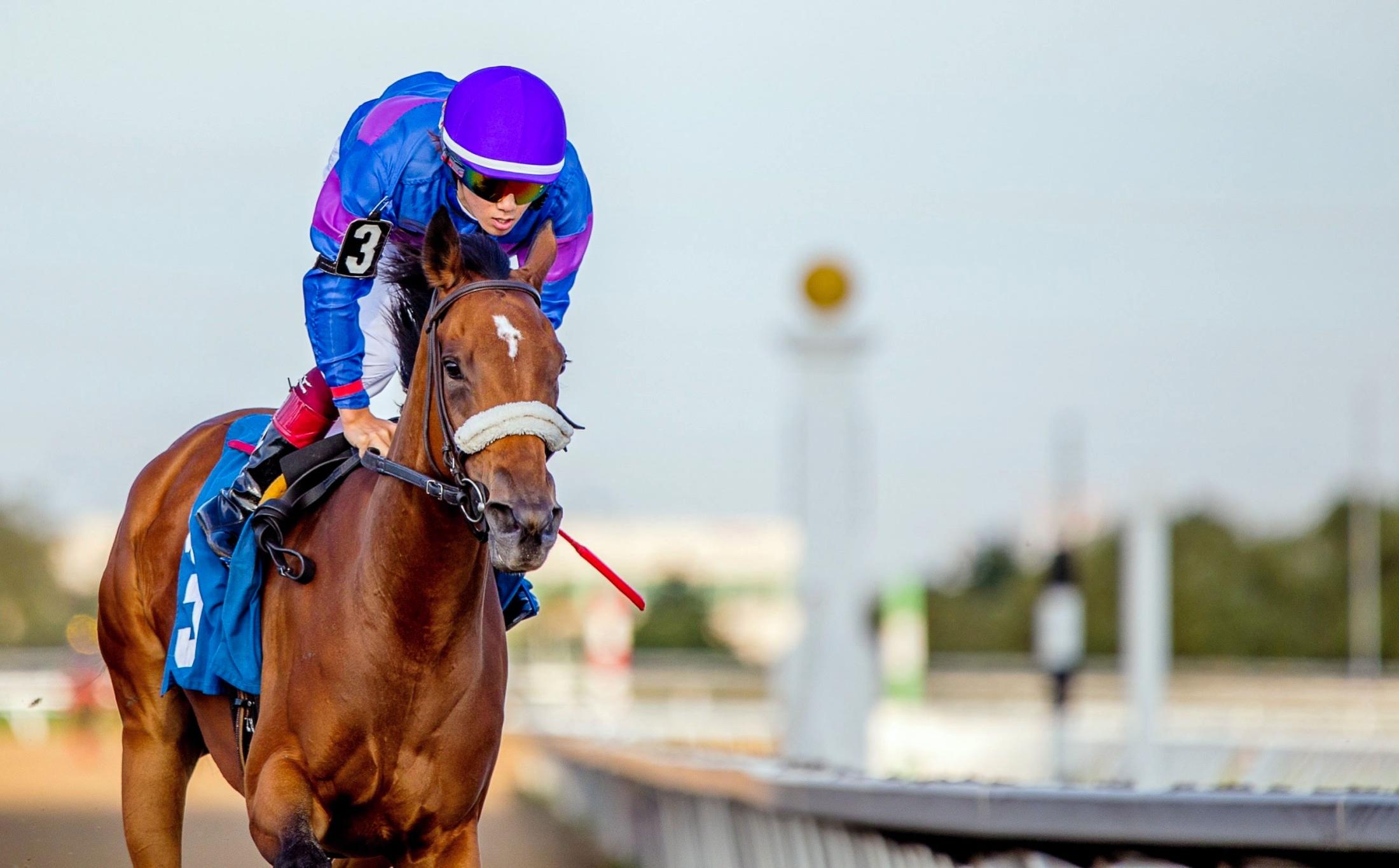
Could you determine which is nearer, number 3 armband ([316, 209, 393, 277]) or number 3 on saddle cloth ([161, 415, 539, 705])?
number 3 armband ([316, 209, 393, 277])

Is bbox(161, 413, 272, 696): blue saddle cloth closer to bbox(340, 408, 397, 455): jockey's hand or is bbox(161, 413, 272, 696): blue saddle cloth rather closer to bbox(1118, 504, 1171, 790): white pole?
bbox(340, 408, 397, 455): jockey's hand

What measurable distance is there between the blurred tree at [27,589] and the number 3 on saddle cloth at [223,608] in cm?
4822

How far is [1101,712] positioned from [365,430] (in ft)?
55.7

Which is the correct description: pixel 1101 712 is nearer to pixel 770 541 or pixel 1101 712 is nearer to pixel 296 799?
pixel 296 799

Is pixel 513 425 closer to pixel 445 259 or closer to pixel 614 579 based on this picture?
pixel 445 259

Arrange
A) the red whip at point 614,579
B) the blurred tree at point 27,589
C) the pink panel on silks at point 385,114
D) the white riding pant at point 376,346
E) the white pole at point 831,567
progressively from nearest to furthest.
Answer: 1. the red whip at point 614,579
2. the pink panel on silks at point 385,114
3. the white riding pant at point 376,346
4. the white pole at point 831,567
5. the blurred tree at point 27,589

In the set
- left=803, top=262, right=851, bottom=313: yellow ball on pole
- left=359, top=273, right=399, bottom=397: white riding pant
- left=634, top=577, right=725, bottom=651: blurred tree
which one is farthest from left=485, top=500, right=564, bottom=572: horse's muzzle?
left=634, top=577, right=725, bottom=651: blurred tree

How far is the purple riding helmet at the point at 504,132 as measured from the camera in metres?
3.74

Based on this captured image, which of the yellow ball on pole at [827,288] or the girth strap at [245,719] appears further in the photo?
the yellow ball on pole at [827,288]

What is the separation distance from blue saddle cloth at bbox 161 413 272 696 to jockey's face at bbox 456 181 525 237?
897mm

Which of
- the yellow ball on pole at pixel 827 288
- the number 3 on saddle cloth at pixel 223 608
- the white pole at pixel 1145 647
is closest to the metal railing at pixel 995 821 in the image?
the number 3 on saddle cloth at pixel 223 608

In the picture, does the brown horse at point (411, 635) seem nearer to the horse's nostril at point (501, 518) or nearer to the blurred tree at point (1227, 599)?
the horse's nostril at point (501, 518)

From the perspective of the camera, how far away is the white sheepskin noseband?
130 inches

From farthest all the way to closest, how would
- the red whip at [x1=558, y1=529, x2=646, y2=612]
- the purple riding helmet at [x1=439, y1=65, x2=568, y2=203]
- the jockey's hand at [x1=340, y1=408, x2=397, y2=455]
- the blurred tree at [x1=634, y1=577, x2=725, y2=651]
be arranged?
the blurred tree at [x1=634, y1=577, x2=725, y2=651] < the jockey's hand at [x1=340, y1=408, x2=397, y2=455] < the red whip at [x1=558, y1=529, x2=646, y2=612] < the purple riding helmet at [x1=439, y1=65, x2=568, y2=203]
